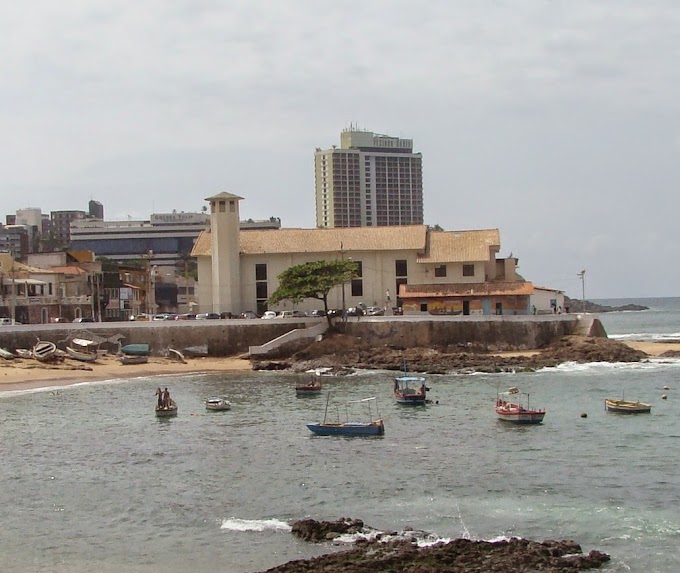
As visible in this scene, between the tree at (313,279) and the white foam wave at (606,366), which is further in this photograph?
the tree at (313,279)

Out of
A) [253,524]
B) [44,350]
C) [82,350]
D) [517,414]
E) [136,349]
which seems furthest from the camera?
[136,349]

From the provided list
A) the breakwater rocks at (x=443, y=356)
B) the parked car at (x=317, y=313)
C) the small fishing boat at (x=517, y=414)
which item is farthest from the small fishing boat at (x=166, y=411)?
the parked car at (x=317, y=313)

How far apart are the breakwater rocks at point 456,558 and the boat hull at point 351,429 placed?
56.8ft

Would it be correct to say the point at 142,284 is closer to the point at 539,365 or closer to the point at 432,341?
the point at 432,341

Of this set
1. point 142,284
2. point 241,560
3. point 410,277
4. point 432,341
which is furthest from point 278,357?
point 241,560

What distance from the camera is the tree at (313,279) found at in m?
85.6

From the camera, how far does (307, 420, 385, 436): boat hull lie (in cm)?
4769

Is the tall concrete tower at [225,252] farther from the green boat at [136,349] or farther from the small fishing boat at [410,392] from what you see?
the small fishing boat at [410,392]

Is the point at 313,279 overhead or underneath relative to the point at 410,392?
overhead

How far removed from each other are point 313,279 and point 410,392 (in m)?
29.0

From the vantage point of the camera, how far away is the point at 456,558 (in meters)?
28.2

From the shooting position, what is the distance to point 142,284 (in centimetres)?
12362

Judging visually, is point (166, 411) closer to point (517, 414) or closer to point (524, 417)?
point (517, 414)

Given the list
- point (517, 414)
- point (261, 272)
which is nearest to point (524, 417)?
point (517, 414)
